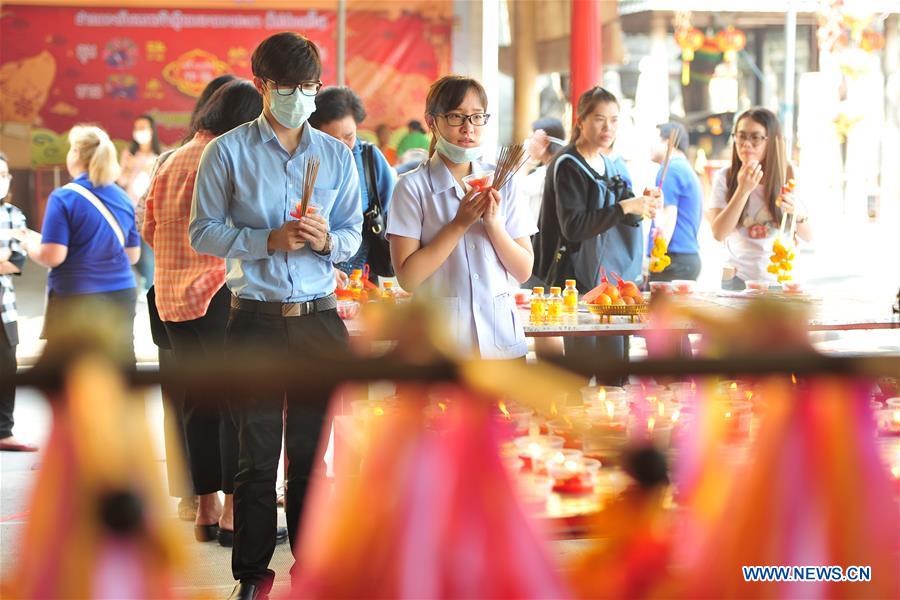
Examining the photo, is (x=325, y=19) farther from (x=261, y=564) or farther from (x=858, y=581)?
(x=858, y=581)

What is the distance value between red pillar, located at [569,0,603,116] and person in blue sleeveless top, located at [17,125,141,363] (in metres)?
4.14

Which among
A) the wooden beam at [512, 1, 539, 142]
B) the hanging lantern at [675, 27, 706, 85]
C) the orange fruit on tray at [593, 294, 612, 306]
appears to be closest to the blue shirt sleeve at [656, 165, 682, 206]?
the orange fruit on tray at [593, 294, 612, 306]

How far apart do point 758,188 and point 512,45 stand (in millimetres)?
8427

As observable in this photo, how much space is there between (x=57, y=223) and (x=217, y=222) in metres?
2.03

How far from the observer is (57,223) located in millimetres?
4781

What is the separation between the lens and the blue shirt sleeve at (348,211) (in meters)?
3.20

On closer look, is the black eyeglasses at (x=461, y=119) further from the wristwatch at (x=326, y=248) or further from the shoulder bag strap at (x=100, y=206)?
the shoulder bag strap at (x=100, y=206)

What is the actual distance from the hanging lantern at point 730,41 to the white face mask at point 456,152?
1368 centimetres

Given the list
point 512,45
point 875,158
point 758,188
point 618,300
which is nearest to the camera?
point 618,300

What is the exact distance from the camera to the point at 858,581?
833 mm

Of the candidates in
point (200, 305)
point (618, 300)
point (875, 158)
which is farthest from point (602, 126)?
point (875, 158)

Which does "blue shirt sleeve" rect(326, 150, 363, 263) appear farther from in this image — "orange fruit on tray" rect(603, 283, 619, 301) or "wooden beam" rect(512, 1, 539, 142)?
"wooden beam" rect(512, 1, 539, 142)

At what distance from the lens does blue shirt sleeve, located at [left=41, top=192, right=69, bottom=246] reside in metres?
4.78

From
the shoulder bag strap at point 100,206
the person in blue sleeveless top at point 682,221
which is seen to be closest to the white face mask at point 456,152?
the shoulder bag strap at point 100,206
